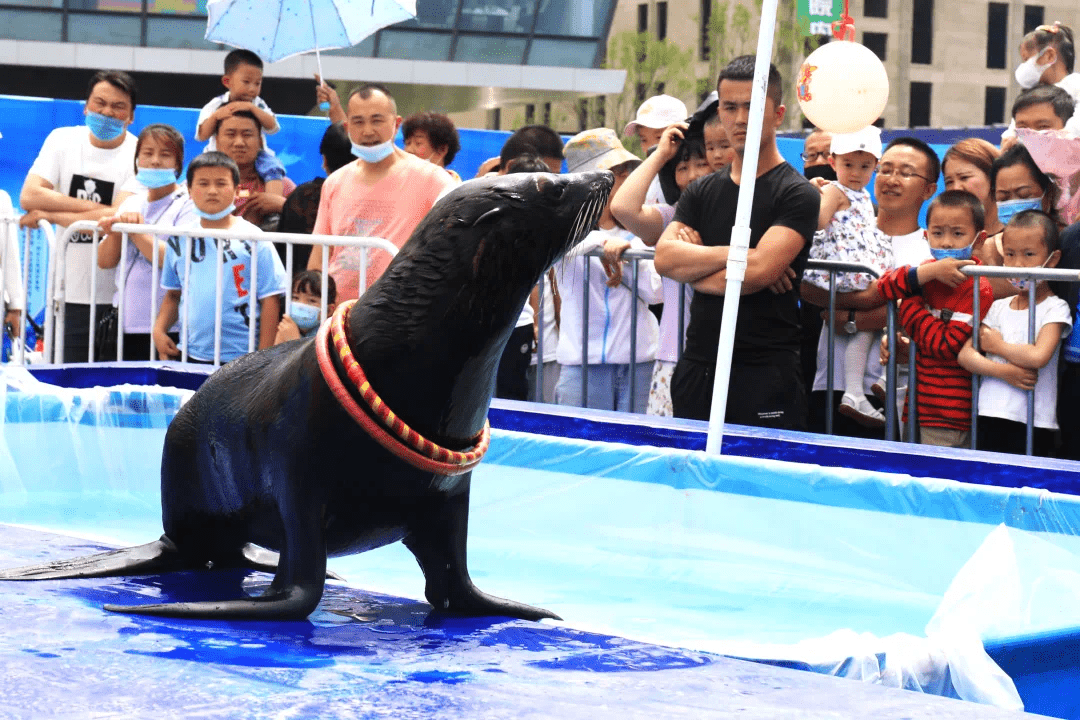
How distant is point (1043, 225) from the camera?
612cm

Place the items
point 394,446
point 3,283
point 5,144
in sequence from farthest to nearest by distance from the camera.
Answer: point 5,144 < point 3,283 < point 394,446

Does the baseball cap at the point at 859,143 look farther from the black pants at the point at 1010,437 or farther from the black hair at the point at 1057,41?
the black hair at the point at 1057,41

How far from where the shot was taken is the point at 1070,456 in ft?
19.6

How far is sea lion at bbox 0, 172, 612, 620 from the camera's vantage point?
2762 mm

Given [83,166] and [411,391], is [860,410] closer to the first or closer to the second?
[411,391]

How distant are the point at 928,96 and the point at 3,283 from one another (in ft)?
173

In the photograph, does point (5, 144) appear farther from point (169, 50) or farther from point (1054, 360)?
point (169, 50)

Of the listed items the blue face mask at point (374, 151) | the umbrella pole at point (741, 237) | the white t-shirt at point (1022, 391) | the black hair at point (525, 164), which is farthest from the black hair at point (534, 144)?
the white t-shirt at point (1022, 391)

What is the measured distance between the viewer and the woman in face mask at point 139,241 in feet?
25.7

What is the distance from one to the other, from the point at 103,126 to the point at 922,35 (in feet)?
172

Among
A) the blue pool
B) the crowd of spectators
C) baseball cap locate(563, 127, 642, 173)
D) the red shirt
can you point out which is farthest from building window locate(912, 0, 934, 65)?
the blue pool

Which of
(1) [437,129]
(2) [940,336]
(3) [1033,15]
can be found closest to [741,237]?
(2) [940,336]

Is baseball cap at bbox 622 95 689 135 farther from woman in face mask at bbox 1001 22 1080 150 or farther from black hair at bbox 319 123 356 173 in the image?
woman in face mask at bbox 1001 22 1080 150

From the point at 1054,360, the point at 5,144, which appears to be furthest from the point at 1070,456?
the point at 5,144
